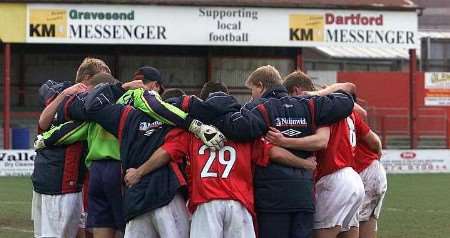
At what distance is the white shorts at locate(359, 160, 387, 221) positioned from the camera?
33.7 feet

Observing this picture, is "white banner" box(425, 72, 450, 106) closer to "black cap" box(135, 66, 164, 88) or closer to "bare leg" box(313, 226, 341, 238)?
"bare leg" box(313, 226, 341, 238)

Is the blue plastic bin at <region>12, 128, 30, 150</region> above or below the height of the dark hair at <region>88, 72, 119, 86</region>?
below

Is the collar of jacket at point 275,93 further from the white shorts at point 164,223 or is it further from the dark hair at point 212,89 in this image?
the white shorts at point 164,223

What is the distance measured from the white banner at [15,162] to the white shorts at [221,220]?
69.2 feet

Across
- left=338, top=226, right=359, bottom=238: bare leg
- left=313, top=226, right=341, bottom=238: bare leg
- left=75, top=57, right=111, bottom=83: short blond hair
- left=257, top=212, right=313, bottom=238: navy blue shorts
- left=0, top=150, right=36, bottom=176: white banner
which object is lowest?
left=0, top=150, right=36, bottom=176: white banner

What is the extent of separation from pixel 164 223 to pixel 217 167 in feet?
1.99

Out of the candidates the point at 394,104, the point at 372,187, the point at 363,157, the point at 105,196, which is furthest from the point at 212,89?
the point at 394,104

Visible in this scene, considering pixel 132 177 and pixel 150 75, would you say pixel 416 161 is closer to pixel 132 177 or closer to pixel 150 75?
pixel 150 75

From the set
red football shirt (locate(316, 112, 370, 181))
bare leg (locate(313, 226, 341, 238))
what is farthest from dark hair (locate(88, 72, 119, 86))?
bare leg (locate(313, 226, 341, 238))

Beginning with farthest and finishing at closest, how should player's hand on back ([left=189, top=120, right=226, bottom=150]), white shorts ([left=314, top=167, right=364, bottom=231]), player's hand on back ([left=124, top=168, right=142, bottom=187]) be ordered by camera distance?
white shorts ([left=314, top=167, right=364, bottom=231]), player's hand on back ([left=124, top=168, right=142, bottom=187]), player's hand on back ([left=189, top=120, right=226, bottom=150])

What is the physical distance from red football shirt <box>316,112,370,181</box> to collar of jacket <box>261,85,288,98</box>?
61 centimetres

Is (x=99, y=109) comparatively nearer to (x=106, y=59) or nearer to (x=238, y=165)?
(x=238, y=165)

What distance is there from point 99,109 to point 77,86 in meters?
1.07

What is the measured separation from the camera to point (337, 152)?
8.54m
